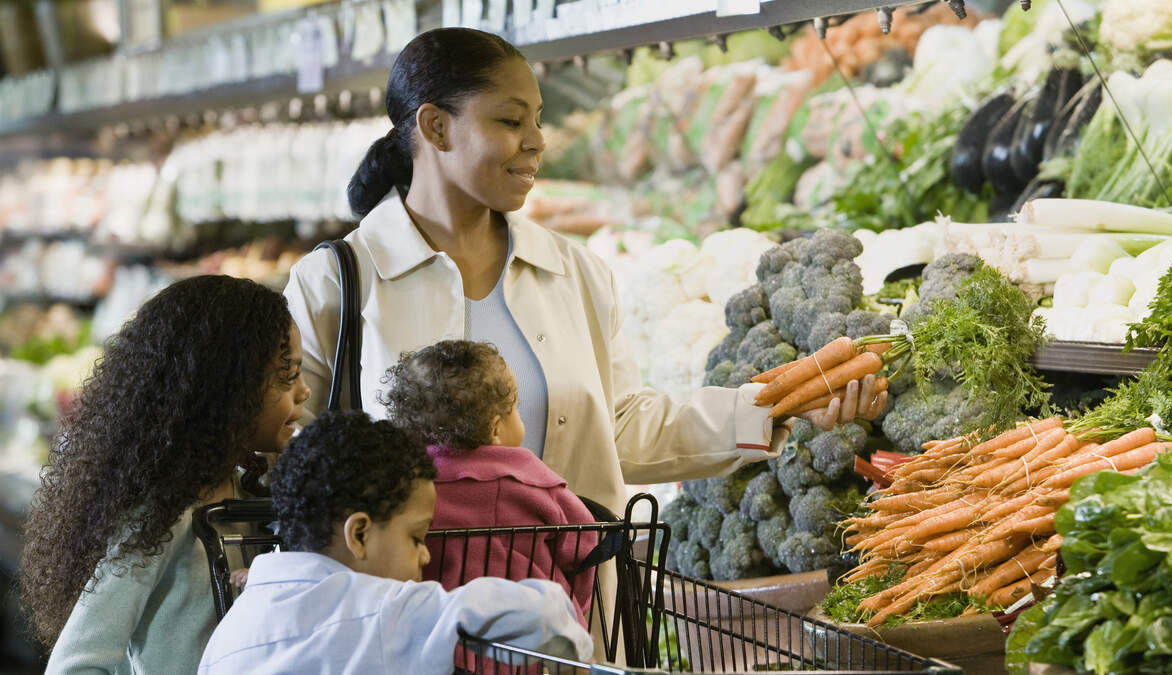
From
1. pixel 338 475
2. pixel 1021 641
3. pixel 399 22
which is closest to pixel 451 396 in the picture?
pixel 338 475

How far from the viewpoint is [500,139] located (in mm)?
2500

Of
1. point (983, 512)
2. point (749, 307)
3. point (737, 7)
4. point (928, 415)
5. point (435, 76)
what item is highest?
point (737, 7)

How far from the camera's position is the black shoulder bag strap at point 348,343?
249cm

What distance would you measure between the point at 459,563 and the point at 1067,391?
1.57m

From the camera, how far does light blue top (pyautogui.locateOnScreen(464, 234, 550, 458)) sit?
250 centimetres

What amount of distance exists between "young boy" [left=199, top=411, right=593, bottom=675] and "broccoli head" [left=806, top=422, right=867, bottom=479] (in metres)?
1.43

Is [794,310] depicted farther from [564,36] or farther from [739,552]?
[564,36]

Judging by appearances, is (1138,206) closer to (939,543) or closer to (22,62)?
(939,543)

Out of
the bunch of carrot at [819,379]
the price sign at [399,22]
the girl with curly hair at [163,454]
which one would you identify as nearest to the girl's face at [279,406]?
the girl with curly hair at [163,454]

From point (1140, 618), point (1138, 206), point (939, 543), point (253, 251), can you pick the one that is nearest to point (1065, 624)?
point (1140, 618)

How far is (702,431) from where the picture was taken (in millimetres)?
2613

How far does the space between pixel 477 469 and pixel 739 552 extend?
1286mm

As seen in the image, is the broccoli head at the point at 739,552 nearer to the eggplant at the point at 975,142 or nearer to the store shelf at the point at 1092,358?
the store shelf at the point at 1092,358

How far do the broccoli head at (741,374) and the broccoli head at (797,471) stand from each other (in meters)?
0.18
